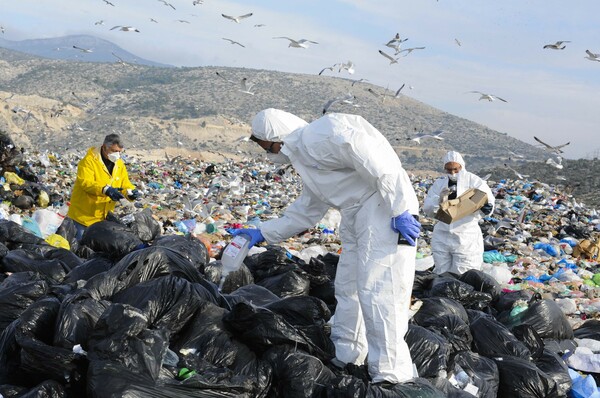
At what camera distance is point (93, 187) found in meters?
5.36

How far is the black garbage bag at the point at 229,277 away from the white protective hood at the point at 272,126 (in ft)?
4.96

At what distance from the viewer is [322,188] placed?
119 inches

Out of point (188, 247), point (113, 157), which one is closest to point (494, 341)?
point (188, 247)

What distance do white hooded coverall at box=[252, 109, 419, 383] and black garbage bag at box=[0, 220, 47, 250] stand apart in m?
2.97

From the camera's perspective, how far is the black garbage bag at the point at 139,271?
3348mm

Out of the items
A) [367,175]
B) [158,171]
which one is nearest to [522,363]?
[367,175]

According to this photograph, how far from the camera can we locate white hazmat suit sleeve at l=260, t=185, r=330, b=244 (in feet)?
10.5

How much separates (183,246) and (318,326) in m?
1.96

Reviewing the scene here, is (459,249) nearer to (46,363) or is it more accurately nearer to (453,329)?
(453,329)

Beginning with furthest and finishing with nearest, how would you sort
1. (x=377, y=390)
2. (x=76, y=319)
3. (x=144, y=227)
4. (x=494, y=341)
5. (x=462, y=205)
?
(x=144, y=227)
(x=462, y=205)
(x=494, y=341)
(x=76, y=319)
(x=377, y=390)

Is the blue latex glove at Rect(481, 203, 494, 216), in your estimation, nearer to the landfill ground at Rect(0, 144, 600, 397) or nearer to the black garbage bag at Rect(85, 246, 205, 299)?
the landfill ground at Rect(0, 144, 600, 397)

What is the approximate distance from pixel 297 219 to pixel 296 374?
0.78 meters

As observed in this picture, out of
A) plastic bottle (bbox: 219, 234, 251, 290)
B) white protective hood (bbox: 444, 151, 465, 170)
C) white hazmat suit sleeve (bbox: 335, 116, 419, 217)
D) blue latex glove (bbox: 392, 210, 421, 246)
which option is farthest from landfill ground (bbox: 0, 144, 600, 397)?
white protective hood (bbox: 444, 151, 465, 170)

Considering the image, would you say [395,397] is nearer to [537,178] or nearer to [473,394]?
[473,394]
